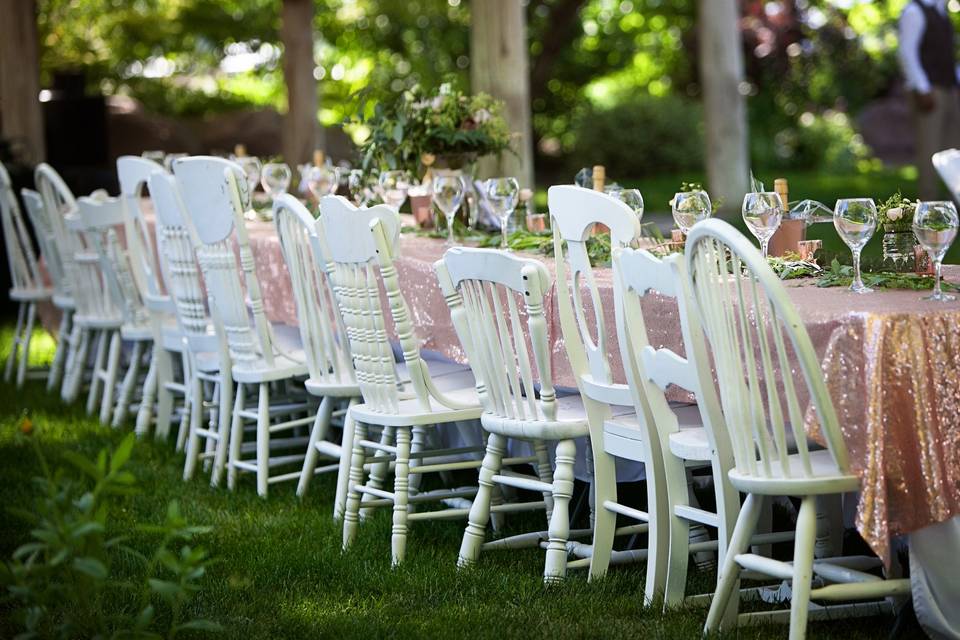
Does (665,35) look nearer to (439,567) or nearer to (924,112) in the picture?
(924,112)

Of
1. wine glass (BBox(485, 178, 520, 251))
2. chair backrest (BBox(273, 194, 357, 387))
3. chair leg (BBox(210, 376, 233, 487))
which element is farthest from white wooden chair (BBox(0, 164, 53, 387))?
wine glass (BBox(485, 178, 520, 251))

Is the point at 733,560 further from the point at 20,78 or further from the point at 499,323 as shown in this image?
the point at 20,78

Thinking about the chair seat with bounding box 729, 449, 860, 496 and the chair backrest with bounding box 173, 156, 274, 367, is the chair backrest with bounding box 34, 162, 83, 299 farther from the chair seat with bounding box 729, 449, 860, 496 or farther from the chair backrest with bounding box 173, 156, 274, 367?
the chair seat with bounding box 729, 449, 860, 496

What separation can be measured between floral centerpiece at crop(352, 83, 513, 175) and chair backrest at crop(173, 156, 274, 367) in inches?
38.7

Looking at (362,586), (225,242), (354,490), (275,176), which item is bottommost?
(362,586)

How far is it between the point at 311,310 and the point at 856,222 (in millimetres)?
1735

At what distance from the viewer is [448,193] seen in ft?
16.0

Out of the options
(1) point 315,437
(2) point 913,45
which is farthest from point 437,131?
(2) point 913,45

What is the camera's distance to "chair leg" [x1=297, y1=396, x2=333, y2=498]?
4633 mm

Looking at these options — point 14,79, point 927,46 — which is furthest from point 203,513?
point 14,79

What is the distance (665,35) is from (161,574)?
18.9 m

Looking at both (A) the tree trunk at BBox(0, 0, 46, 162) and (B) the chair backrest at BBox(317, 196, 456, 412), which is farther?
(A) the tree trunk at BBox(0, 0, 46, 162)

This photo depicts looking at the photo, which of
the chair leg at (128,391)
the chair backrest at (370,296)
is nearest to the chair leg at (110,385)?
the chair leg at (128,391)

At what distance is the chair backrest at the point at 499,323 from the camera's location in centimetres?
336
